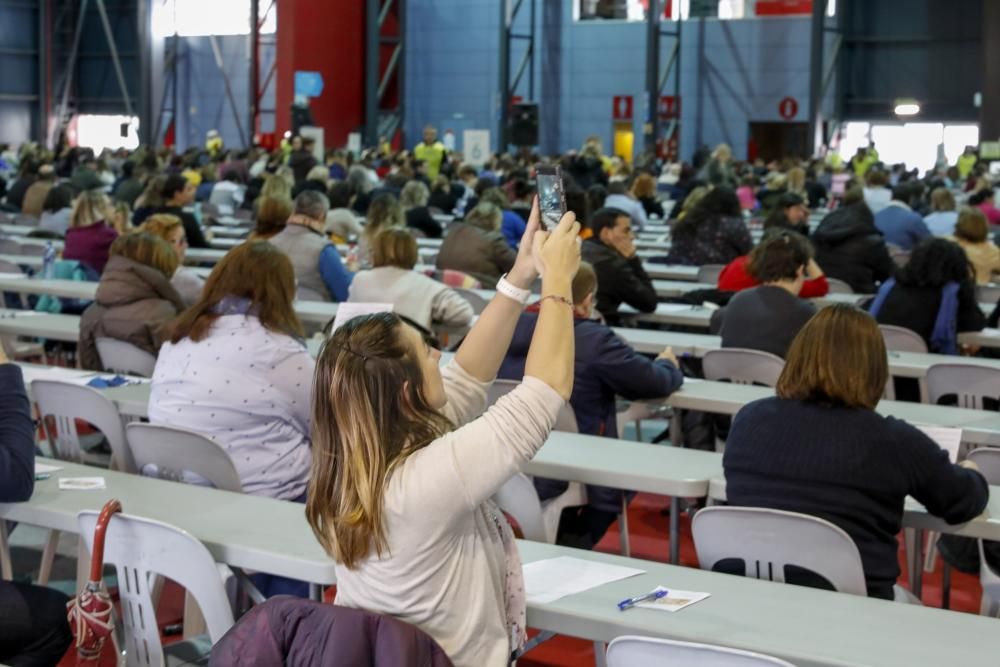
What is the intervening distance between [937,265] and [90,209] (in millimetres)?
4703

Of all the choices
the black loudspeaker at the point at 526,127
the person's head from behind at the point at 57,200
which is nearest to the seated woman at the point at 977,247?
the person's head from behind at the point at 57,200

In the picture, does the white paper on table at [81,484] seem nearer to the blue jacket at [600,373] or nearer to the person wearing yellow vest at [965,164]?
the blue jacket at [600,373]

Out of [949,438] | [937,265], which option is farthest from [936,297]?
[949,438]

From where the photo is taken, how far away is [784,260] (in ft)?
18.1

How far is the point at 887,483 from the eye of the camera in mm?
3188

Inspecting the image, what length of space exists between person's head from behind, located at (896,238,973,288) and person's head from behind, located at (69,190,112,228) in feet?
14.9

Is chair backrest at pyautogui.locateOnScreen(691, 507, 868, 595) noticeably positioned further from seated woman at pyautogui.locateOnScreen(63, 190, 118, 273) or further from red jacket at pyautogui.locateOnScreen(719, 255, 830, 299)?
seated woman at pyautogui.locateOnScreen(63, 190, 118, 273)

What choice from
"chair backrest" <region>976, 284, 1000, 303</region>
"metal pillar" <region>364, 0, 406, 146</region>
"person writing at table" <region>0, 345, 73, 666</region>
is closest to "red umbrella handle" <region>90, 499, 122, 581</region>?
"person writing at table" <region>0, 345, 73, 666</region>

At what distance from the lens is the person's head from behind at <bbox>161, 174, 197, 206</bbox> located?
30.6 ft

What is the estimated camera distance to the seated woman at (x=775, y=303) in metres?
5.50

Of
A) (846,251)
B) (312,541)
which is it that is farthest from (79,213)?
(312,541)

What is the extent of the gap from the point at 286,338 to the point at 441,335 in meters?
2.99

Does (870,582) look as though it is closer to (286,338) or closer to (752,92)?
(286,338)

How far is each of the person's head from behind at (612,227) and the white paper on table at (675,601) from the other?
169 inches
